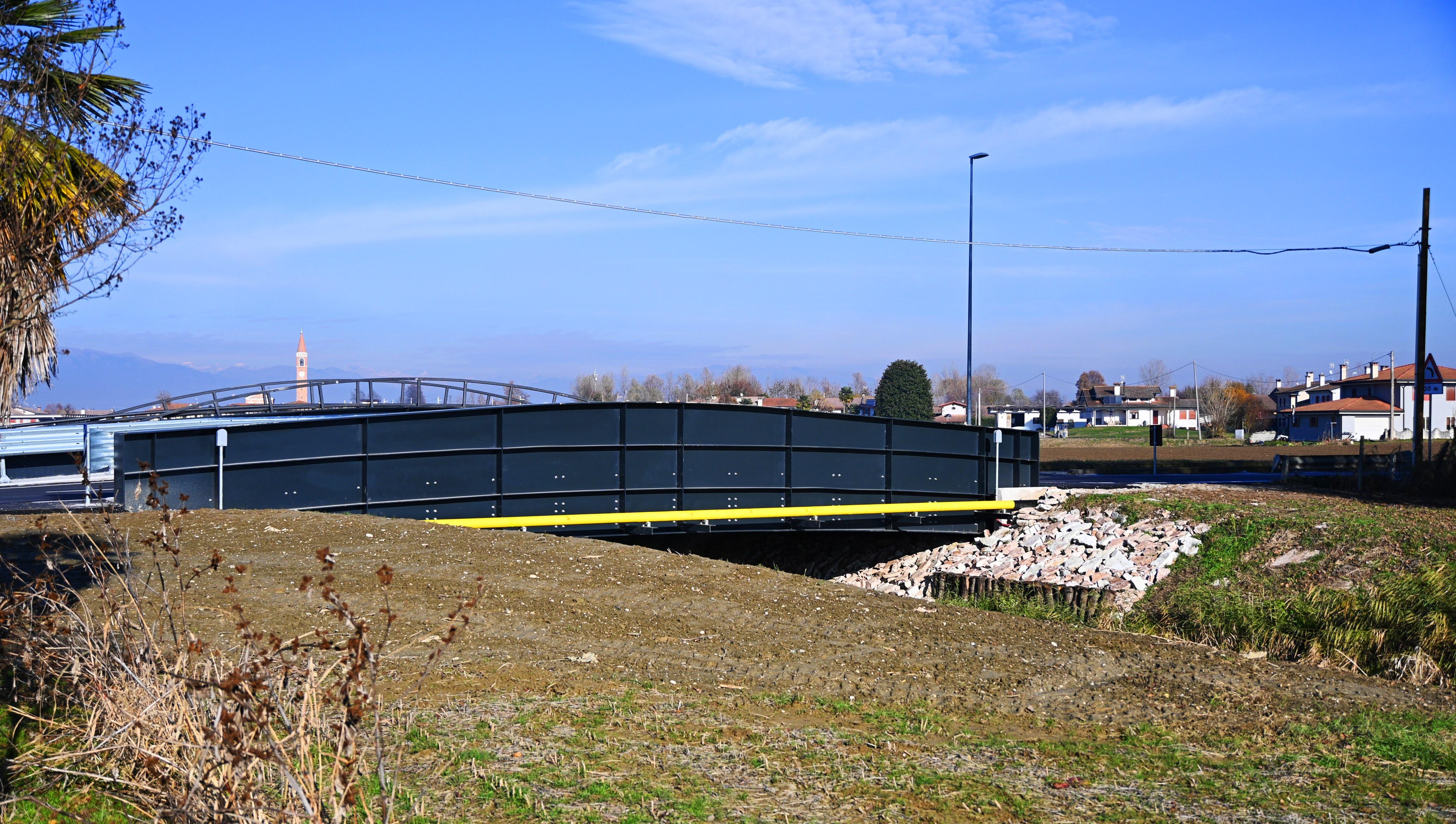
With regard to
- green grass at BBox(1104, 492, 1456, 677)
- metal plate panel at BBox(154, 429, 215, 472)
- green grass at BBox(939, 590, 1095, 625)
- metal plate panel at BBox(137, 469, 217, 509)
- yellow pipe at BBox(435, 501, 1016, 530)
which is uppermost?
metal plate panel at BBox(154, 429, 215, 472)

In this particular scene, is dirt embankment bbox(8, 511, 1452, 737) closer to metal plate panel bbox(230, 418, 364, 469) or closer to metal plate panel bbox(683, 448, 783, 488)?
metal plate panel bbox(230, 418, 364, 469)

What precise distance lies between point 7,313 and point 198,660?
3.00 meters

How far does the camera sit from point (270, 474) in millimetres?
15859

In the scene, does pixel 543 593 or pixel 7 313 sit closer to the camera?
pixel 7 313

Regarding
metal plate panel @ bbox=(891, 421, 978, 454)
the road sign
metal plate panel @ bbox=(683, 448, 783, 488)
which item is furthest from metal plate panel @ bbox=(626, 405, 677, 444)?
the road sign

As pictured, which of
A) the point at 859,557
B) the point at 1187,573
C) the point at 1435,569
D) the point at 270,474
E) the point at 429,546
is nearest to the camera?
the point at 429,546

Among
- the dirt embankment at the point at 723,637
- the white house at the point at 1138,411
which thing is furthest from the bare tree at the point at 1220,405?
the dirt embankment at the point at 723,637

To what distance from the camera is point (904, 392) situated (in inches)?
2534

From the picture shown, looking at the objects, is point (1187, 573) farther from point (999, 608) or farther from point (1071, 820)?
point (1071, 820)

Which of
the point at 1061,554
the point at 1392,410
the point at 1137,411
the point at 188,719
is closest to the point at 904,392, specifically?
the point at 1392,410

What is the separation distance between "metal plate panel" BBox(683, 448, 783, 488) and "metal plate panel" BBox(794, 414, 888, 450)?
603mm

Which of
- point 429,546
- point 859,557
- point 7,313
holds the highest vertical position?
point 7,313

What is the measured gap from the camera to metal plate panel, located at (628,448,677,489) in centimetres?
1756

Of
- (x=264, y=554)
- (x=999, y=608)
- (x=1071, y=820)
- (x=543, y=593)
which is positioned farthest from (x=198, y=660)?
(x=999, y=608)
